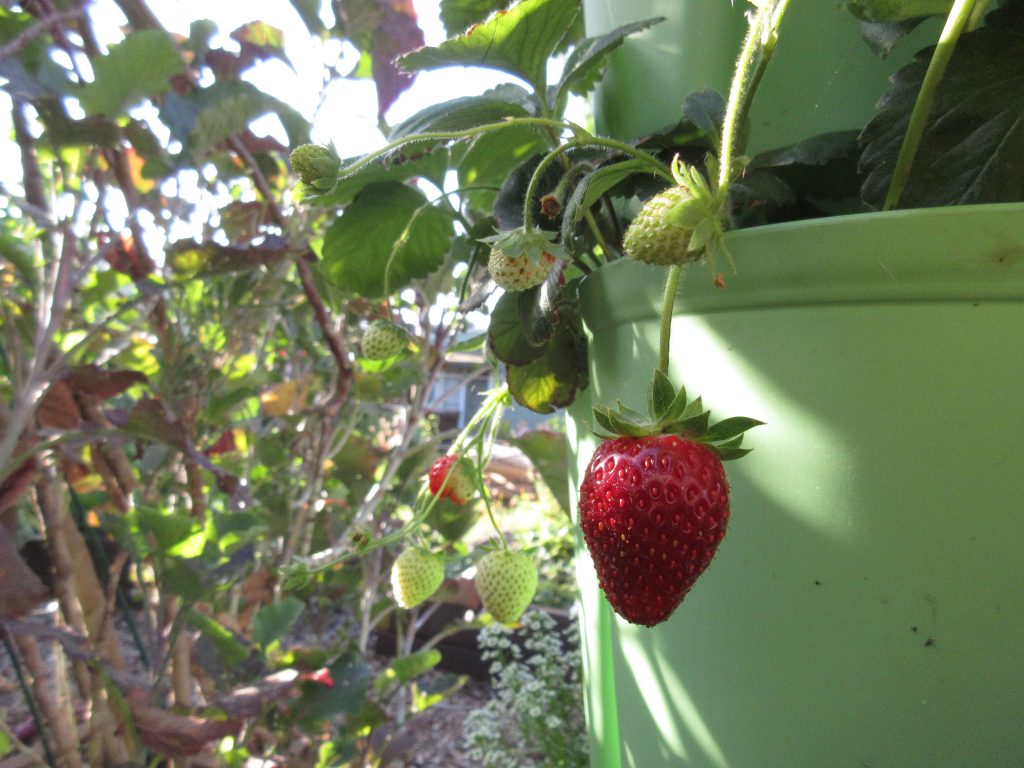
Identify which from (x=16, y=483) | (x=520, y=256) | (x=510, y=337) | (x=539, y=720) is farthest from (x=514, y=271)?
(x=539, y=720)

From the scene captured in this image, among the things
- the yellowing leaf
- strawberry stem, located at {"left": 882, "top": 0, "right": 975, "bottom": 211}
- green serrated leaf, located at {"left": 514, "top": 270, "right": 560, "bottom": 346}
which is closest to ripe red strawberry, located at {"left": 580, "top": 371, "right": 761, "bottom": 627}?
green serrated leaf, located at {"left": 514, "top": 270, "right": 560, "bottom": 346}

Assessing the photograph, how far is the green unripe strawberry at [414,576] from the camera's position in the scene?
625 millimetres

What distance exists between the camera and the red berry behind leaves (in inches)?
13.0

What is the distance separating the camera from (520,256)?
1.41ft

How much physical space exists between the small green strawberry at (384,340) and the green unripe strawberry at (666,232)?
0.35 m

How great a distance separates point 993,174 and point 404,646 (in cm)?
128

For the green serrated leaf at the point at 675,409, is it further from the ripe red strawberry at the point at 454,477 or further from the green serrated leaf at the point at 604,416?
the ripe red strawberry at the point at 454,477

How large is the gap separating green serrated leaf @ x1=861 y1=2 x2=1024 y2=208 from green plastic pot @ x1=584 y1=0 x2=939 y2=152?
14 centimetres

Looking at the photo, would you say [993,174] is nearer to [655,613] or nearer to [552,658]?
[655,613]

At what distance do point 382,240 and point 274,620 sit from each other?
586mm

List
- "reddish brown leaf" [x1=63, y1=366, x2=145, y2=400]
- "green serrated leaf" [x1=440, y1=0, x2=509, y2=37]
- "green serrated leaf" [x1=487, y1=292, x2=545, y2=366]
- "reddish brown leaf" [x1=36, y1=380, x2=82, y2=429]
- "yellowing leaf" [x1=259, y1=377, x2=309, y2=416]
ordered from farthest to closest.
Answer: "yellowing leaf" [x1=259, y1=377, x2=309, y2=416], "reddish brown leaf" [x1=36, y1=380, x2=82, y2=429], "reddish brown leaf" [x1=63, y1=366, x2=145, y2=400], "green serrated leaf" [x1=440, y1=0, x2=509, y2=37], "green serrated leaf" [x1=487, y1=292, x2=545, y2=366]

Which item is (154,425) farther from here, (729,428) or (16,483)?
(729,428)

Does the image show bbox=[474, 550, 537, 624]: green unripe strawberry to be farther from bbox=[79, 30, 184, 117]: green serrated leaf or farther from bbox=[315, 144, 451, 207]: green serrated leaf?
bbox=[79, 30, 184, 117]: green serrated leaf

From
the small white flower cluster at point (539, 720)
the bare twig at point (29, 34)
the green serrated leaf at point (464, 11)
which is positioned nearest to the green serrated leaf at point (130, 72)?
the bare twig at point (29, 34)
